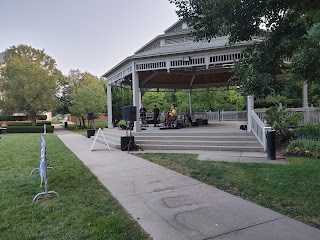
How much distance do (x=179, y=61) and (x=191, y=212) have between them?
878 cm

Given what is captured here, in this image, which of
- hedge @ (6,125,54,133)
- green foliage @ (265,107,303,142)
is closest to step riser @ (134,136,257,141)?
green foliage @ (265,107,303,142)

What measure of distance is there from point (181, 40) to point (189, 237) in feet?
44.6

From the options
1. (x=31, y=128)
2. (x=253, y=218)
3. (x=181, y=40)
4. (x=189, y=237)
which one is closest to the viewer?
A: (x=189, y=237)

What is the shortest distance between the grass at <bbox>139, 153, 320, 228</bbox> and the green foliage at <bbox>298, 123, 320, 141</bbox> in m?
1.72

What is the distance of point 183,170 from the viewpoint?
677 cm

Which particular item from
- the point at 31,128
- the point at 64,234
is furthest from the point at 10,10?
the point at 31,128

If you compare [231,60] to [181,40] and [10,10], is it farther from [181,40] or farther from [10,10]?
[10,10]

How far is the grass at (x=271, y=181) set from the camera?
4074mm

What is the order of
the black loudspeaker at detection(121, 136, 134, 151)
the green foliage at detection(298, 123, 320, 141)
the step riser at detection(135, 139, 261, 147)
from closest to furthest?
the green foliage at detection(298, 123, 320, 141) → the step riser at detection(135, 139, 261, 147) → the black loudspeaker at detection(121, 136, 134, 151)

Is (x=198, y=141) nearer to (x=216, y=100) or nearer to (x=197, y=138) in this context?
(x=197, y=138)

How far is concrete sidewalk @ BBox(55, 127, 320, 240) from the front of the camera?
10.7 ft

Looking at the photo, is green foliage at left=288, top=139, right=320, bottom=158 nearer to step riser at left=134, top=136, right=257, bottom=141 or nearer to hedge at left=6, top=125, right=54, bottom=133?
step riser at left=134, top=136, right=257, bottom=141

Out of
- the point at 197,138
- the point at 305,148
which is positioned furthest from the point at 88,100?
the point at 305,148

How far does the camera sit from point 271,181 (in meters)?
5.42
